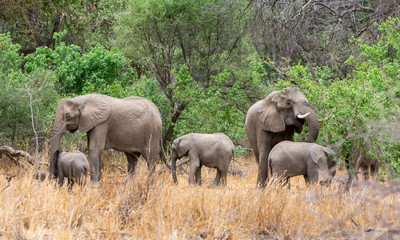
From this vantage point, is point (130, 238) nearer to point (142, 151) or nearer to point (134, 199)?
point (134, 199)

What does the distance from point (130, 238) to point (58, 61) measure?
11.3 metres

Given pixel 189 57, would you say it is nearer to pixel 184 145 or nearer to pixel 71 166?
pixel 184 145

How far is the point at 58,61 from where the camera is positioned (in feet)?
51.5

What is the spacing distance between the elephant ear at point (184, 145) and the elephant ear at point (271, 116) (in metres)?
1.99

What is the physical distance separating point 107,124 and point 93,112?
38 centimetres

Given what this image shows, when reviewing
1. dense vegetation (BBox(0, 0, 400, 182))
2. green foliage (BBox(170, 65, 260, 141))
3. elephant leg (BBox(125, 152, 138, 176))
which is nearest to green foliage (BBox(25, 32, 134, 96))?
dense vegetation (BBox(0, 0, 400, 182))

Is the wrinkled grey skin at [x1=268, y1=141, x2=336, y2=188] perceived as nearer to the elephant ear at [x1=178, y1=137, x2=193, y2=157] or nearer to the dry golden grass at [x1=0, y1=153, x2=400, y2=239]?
the dry golden grass at [x1=0, y1=153, x2=400, y2=239]

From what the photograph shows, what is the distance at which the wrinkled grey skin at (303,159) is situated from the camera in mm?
8625

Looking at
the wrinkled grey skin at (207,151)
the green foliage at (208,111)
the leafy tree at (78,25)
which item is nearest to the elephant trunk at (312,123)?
the wrinkled grey skin at (207,151)

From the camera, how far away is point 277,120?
30.7 ft

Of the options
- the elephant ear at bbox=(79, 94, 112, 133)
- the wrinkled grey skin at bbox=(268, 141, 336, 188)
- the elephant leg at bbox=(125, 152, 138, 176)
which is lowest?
the elephant leg at bbox=(125, 152, 138, 176)

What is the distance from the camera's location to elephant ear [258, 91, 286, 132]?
9328mm

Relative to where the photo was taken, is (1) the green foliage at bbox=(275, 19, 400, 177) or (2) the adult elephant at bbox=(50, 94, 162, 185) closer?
(1) the green foliage at bbox=(275, 19, 400, 177)

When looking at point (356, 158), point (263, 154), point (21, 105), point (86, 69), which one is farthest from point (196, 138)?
point (86, 69)
